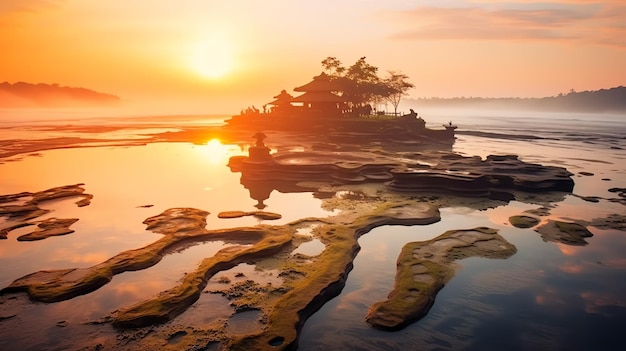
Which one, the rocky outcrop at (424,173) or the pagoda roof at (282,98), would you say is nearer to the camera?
the rocky outcrop at (424,173)

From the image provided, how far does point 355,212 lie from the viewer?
19.4 metres

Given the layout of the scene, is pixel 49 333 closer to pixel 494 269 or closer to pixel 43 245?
pixel 43 245

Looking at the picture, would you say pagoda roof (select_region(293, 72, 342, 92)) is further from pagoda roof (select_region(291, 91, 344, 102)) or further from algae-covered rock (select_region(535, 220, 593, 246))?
algae-covered rock (select_region(535, 220, 593, 246))

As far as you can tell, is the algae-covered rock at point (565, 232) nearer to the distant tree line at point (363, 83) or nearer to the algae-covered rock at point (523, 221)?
the algae-covered rock at point (523, 221)

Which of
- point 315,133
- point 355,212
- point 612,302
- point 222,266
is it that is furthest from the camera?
point 315,133

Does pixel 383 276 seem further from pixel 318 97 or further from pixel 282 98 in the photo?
pixel 282 98

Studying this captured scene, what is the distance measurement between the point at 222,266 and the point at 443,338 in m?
7.48

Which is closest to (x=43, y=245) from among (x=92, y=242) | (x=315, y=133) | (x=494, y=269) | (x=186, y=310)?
(x=92, y=242)

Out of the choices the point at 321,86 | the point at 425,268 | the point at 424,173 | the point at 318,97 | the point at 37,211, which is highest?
the point at 321,86

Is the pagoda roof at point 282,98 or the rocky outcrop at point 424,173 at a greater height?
the pagoda roof at point 282,98

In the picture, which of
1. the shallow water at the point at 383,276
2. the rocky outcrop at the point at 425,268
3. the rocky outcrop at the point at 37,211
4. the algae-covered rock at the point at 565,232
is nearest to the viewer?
the shallow water at the point at 383,276

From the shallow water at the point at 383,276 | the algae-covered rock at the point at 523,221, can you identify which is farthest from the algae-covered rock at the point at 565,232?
the algae-covered rock at the point at 523,221

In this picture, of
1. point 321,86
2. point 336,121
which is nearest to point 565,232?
point 336,121

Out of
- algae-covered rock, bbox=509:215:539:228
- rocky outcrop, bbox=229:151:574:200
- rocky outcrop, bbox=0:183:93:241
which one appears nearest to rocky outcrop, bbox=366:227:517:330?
algae-covered rock, bbox=509:215:539:228
